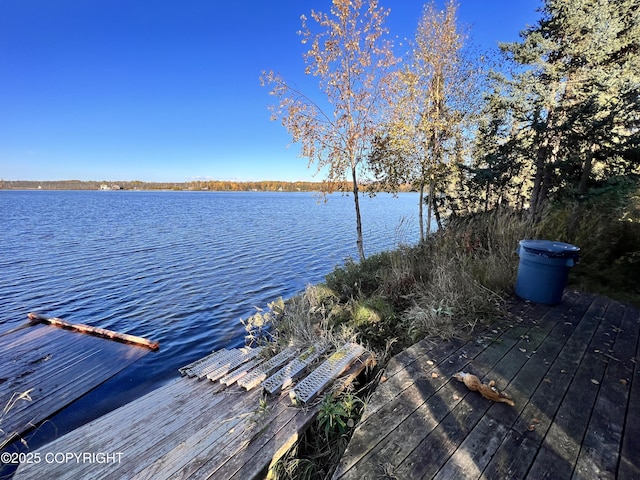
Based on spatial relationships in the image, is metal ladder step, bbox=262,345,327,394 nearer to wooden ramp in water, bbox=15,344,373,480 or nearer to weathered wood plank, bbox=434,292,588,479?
wooden ramp in water, bbox=15,344,373,480

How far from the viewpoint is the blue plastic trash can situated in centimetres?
359

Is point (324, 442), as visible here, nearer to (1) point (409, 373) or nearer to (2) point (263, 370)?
(1) point (409, 373)

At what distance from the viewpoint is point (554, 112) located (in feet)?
21.0

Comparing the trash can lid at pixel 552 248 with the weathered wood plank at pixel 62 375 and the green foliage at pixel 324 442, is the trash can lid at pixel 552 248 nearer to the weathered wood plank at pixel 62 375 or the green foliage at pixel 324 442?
the green foliage at pixel 324 442

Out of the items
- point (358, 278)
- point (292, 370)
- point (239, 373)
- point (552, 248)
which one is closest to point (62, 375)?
point (239, 373)

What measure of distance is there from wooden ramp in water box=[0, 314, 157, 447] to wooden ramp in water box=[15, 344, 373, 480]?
142cm

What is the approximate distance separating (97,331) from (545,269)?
7.43 metres

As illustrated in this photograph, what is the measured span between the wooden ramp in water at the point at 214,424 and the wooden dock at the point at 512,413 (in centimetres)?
65

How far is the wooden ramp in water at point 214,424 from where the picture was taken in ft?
6.94

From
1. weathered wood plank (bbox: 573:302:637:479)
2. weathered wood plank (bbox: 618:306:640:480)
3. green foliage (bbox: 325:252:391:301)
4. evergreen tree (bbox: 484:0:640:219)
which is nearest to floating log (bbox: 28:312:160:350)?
green foliage (bbox: 325:252:391:301)

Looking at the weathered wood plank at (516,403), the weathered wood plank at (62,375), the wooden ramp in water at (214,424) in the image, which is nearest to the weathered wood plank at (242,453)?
the wooden ramp in water at (214,424)

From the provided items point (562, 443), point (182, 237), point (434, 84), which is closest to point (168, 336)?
point (562, 443)

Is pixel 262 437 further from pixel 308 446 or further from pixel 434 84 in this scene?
pixel 434 84

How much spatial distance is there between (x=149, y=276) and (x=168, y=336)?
13.5 ft
